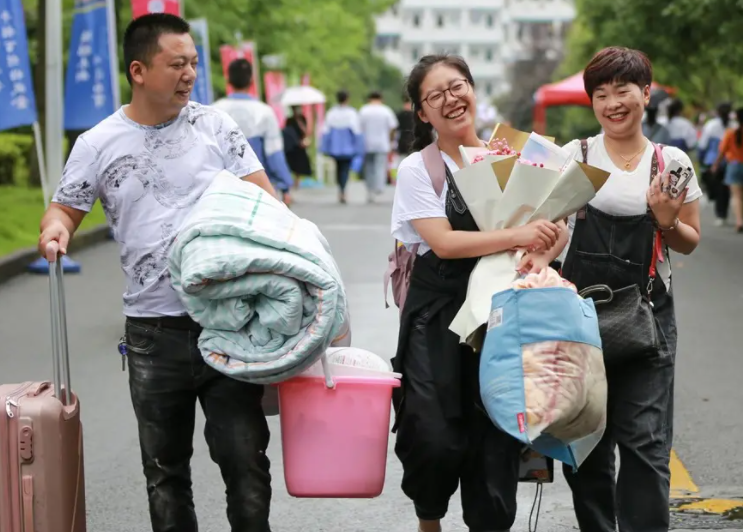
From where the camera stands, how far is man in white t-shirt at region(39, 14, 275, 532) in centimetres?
415

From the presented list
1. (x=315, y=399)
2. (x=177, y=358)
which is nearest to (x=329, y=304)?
(x=315, y=399)

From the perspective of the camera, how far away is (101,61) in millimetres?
15734

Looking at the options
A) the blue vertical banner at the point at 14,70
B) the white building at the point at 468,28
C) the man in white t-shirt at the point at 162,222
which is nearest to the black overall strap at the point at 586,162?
the man in white t-shirt at the point at 162,222

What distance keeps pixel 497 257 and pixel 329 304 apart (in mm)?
580

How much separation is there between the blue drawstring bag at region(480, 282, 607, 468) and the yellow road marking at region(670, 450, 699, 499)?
2.00 meters

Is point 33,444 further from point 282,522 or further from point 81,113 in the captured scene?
point 81,113

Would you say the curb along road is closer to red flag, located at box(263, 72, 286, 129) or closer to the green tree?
the green tree

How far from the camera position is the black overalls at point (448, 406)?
4.28 metres

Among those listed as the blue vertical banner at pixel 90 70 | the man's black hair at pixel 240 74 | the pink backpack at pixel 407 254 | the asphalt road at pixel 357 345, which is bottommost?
the asphalt road at pixel 357 345

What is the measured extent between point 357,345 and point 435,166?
5089 mm

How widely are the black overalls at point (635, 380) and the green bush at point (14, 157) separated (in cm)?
1926

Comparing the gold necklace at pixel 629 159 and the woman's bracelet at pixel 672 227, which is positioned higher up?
the gold necklace at pixel 629 159

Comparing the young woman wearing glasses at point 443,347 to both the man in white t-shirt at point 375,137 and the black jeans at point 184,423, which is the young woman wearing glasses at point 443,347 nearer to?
the black jeans at point 184,423

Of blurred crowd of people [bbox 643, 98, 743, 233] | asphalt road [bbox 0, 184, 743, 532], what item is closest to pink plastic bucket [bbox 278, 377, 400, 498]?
asphalt road [bbox 0, 184, 743, 532]
